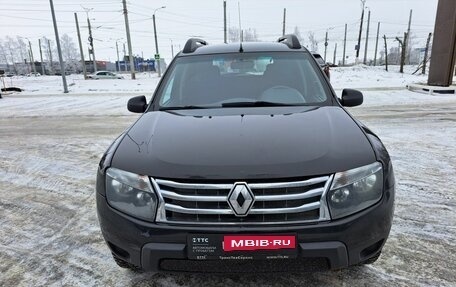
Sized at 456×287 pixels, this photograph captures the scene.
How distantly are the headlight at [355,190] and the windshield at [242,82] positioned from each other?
3.55 ft

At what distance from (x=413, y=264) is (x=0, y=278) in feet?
9.89

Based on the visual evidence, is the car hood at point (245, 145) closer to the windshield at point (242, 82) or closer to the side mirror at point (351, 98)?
the windshield at point (242, 82)

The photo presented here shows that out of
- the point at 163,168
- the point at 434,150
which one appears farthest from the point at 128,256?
the point at 434,150

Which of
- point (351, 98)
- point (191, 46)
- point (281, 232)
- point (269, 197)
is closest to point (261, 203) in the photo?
point (269, 197)

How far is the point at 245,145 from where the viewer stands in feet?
6.95

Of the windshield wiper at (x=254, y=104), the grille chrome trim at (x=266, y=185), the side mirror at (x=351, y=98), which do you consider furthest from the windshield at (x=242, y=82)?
the grille chrome trim at (x=266, y=185)

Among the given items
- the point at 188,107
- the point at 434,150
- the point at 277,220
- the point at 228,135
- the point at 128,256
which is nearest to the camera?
the point at 277,220

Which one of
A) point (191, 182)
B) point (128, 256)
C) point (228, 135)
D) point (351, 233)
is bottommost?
point (128, 256)

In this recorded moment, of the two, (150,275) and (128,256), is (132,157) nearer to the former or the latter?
(128,256)

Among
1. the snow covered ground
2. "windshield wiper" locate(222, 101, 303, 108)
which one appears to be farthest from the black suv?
"windshield wiper" locate(222, 101, 303, 108)

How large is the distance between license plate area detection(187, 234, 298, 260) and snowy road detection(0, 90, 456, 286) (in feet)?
0.68

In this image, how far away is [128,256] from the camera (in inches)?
80.6

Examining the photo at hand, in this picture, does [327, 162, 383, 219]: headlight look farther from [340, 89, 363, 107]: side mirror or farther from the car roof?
the car roof

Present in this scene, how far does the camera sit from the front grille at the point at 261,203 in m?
1.87
